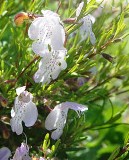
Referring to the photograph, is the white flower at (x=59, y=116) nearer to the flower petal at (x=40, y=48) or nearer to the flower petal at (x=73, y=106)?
the flower petal at (x=73, y=106)

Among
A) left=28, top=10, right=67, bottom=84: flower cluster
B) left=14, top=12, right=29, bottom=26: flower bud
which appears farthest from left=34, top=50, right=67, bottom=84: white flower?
left=14, top=12, right=29, bottom=26: flower bud

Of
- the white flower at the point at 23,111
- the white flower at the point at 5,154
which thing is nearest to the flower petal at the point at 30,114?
the white flower at the point at 23,111

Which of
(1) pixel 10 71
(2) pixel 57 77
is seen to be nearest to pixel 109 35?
(2) pixel 57 77

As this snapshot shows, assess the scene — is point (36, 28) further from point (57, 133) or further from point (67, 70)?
point (57, 133)

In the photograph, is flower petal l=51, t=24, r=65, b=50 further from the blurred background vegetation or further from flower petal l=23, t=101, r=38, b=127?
flower petal l=23, t=101, r=38, b=127

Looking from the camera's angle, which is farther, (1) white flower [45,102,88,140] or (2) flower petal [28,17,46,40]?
(1) white flower [45,102,88,140]

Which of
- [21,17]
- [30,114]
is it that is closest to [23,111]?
[30,114]
